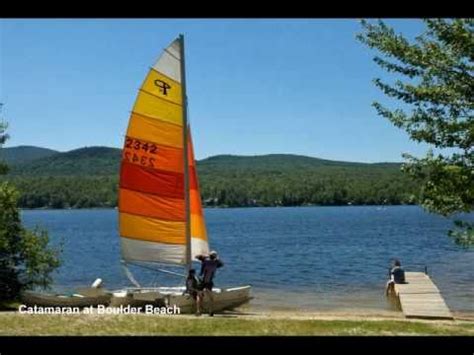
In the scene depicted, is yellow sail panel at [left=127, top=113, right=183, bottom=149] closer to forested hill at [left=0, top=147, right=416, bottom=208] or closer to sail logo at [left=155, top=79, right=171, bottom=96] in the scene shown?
sail logo at [left=155, top=79, right=171, bottom=96]

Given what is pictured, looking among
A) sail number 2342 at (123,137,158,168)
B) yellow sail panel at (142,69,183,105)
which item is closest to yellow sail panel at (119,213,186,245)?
sail number 2342 at (123,137,158,168)

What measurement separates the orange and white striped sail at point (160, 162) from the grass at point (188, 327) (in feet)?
17.0

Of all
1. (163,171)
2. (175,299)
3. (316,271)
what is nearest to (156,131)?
(163,171)

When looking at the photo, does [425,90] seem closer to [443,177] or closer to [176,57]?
[443,177]

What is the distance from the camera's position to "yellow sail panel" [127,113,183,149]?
Answer: 1650 centimetres

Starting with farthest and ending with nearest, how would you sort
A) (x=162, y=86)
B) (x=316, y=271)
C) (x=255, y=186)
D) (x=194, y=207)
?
(x=255, y=186) → (x=316, y=271) → (x=194, y=207) → (x=162, y=86)

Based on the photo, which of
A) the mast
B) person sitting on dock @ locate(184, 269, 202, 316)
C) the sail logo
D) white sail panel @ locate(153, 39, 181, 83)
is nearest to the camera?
person sitting on dock @ locate(184, 269, 202, 316)

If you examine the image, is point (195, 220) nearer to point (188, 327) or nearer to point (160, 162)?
point (160, 162)

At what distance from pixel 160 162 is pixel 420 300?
308 inches

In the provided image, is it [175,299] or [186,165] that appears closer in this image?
[175,299]

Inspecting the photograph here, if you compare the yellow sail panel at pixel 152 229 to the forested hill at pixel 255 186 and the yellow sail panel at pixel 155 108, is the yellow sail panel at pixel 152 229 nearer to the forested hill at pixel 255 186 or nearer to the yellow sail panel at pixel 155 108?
the yellow sail panel at pixel 155 108

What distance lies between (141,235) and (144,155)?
2042 mm

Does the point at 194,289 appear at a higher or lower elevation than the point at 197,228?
lower

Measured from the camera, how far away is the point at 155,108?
1652 cm
